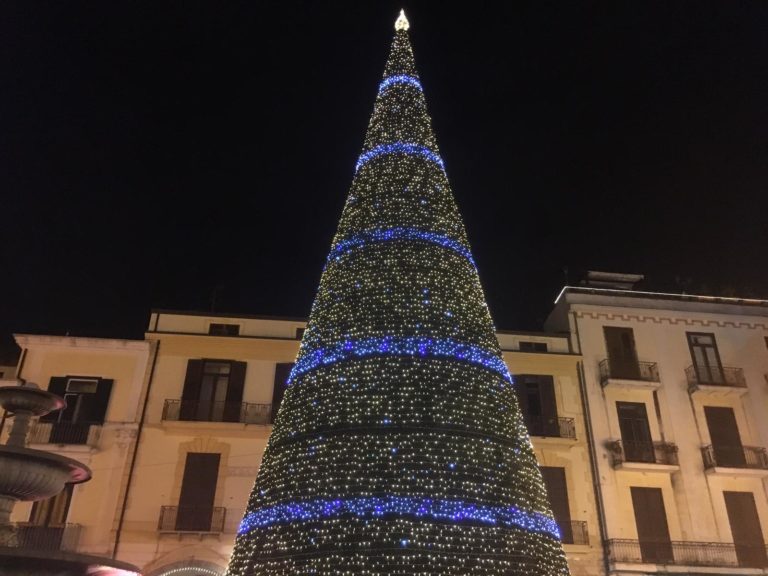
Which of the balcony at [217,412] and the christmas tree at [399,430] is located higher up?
the balcony at [217,412]

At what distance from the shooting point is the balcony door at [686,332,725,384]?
19.0 m

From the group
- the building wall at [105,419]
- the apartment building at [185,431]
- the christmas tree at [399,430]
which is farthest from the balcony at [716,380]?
the building wall at [105,419]

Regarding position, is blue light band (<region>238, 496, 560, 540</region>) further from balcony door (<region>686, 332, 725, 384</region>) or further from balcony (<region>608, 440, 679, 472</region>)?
balcony door (<region>686, 332, 725, 384</region>)

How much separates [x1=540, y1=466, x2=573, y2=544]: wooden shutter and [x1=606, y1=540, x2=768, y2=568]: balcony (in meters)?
1.07

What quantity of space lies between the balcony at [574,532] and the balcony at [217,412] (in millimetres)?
8002

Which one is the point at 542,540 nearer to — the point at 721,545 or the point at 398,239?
the point at 398,239

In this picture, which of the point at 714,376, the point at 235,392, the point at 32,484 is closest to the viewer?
the point at 32,484

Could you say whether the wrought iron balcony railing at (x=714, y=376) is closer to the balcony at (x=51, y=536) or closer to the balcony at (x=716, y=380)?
the balcony at (x=716, y=380)

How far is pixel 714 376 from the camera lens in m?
19.1

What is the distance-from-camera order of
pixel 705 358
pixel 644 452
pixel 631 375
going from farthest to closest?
pixel 705 358, pixel 631 375, pixel 644 452

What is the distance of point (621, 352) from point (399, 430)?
15.3m

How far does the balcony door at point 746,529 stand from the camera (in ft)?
55.1

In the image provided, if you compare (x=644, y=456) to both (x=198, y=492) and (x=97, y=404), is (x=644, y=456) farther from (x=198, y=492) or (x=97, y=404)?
(x=97, y=404)

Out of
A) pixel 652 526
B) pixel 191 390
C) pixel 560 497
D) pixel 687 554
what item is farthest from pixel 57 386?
pixel 687 554
